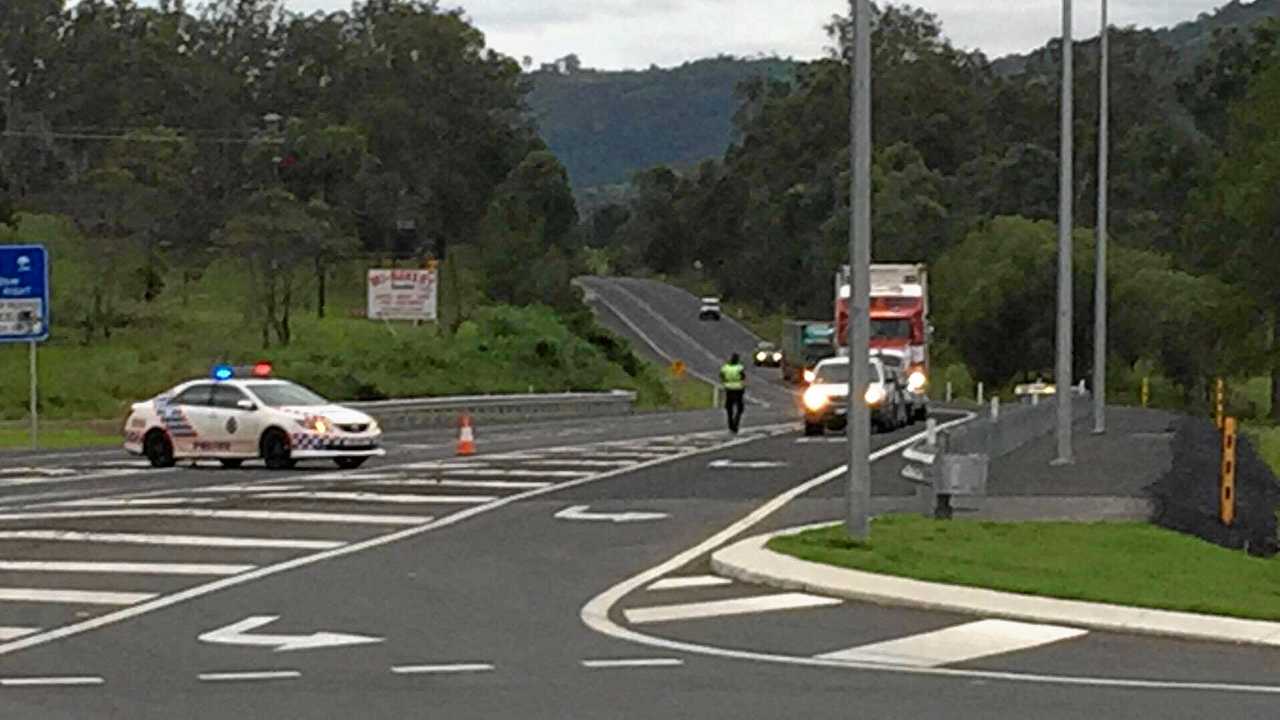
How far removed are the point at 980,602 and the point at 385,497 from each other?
40.5 feet

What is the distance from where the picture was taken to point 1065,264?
3453 cm

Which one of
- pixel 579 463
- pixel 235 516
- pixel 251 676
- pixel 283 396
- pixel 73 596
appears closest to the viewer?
pixel 251 676

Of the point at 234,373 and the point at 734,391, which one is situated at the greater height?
the point at 234,373

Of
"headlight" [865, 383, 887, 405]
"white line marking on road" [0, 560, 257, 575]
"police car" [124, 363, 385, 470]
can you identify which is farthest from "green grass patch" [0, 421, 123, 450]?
"white line marking on road" [0, 560, 257, 575]

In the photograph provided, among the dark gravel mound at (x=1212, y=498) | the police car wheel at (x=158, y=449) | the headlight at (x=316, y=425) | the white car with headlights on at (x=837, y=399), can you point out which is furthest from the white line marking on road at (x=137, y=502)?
the white car with headlights on at (x=837, y=399)

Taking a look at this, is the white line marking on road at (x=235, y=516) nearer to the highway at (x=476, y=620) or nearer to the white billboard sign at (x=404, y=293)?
the highway at (x=476, y=620)

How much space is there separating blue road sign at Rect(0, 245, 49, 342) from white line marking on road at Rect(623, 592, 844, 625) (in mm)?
26900

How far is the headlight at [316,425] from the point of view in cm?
3397

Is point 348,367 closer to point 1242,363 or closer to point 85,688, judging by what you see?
point 1242,363

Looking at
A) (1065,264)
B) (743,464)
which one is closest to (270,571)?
(743,464)

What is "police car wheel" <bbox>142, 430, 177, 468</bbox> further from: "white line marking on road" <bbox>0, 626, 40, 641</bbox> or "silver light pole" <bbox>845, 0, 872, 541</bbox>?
"white line marking on road" <bbox>0, 626, 40, 641</bbox>

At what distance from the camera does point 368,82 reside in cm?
10850

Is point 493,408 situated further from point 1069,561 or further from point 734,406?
point 1069,561

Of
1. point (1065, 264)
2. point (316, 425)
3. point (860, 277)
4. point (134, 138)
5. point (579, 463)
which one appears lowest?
point (579, 463)
